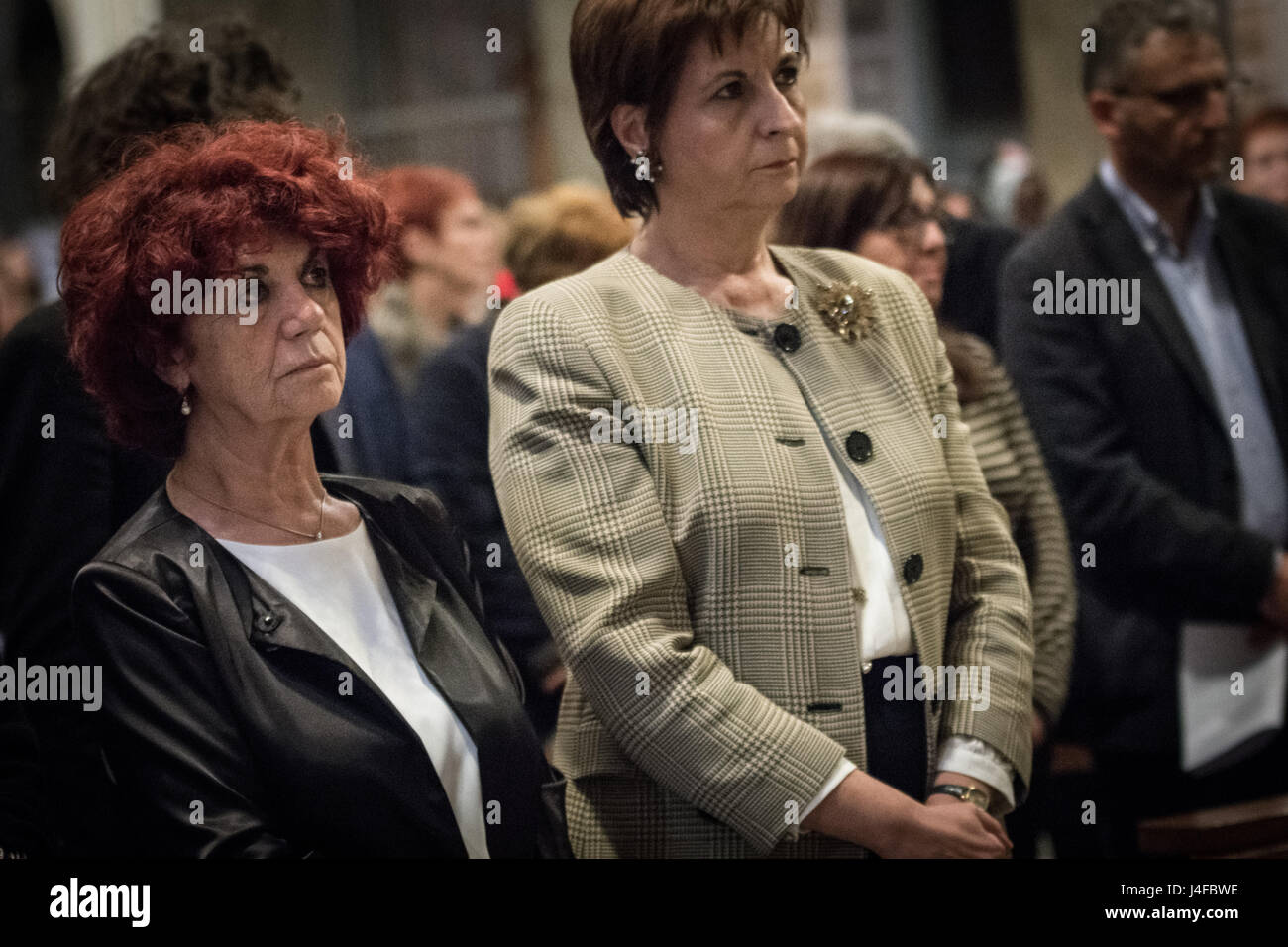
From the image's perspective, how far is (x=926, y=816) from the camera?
70.6 inches

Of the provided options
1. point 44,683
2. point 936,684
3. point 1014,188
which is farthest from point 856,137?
point 1014,188

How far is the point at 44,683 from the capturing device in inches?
78.0

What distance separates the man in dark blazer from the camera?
2359 mm

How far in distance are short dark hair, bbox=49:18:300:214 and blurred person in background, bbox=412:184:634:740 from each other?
501 millimetres

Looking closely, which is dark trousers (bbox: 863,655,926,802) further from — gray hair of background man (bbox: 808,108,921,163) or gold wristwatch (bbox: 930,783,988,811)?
gray hair of background man (bbox: 808,108,921,163)

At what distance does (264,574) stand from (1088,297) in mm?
1408

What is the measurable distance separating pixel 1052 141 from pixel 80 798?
11.2ft

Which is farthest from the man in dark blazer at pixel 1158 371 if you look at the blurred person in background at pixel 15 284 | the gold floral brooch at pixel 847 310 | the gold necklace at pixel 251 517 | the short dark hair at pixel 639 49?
the blurred person in background at pixel 15 284

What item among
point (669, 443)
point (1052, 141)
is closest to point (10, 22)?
point (1052, 141)

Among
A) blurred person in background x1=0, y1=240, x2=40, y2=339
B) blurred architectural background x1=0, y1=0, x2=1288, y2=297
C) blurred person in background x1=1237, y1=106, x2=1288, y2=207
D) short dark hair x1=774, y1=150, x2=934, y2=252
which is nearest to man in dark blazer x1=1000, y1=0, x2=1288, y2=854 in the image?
short dark hair x1=774, y1=150, x2=934, y2=252

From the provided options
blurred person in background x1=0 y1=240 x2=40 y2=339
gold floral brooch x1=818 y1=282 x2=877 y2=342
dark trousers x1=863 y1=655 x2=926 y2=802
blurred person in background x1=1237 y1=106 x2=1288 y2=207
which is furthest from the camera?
blurred person in background x1=0 y1=240 x2=40 y2=339

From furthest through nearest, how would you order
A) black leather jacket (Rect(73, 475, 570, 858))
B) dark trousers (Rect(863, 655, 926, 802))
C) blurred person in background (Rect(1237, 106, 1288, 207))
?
1. blurred person in background (Rect(1237, 106, 1288, 207))
2. dark trousers (Rect(863, 655, 926, 802))
3. black leather jacket (Rect(73, 475, 570, 858))

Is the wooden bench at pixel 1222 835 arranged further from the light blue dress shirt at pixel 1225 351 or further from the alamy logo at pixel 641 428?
the alamy logo at pixel 641 428

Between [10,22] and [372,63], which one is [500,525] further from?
[10,22]
